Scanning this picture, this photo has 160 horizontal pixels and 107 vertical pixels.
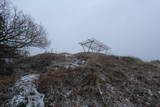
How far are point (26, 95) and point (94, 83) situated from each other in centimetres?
178

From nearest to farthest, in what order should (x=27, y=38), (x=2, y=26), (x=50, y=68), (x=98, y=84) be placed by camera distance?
(x=98, y=84)
(x=50, y=68)
(x=2, y=26)
(x=27, y=38)

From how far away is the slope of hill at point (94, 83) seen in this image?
439cm

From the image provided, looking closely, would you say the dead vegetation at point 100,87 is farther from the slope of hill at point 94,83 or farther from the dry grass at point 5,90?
the dry grass at point 5,90

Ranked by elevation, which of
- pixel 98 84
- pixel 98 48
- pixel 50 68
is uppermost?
pixel 98 48

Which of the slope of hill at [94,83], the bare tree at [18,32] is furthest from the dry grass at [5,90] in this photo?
the bare tree at [18,32]

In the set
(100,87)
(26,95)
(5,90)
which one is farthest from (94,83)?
(5,90)

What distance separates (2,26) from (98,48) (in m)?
6.81

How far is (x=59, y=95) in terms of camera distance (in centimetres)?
438

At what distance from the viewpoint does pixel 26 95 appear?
13.7 ft

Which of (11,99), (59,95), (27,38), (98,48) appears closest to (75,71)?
(59,95)

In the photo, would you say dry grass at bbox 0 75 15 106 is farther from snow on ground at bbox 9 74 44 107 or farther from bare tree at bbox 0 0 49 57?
bare tree at bbox 0 0 49 57

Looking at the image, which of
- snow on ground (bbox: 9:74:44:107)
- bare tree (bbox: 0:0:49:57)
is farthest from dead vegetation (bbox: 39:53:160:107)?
bare tree (bbox: 0:0:49:57)

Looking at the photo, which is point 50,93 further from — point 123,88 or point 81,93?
point 123,88

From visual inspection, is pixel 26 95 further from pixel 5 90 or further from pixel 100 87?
pixel 100 87
